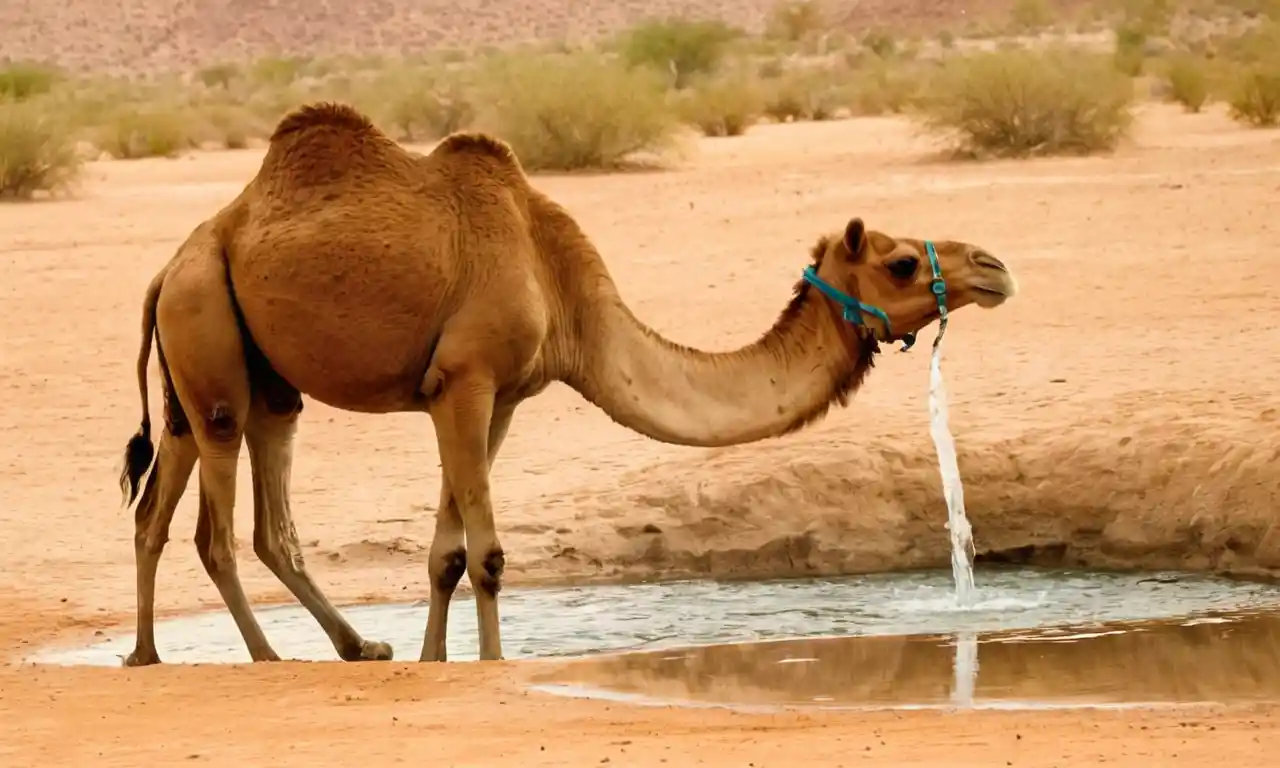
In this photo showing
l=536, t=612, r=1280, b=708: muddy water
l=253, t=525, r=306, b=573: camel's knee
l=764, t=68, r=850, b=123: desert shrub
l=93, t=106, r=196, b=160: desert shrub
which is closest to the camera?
l=536, t=612, r=1280, b=708: muddy water

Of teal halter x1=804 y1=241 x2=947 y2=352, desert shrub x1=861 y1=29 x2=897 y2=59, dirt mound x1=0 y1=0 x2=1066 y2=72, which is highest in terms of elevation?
teal halter x1=804 y1=241 x2=947 y2=352

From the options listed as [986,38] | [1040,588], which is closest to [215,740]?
[1040,588]

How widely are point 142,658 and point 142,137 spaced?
970 inches

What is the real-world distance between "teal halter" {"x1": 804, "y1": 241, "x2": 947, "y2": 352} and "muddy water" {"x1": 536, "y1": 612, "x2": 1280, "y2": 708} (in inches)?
45.5

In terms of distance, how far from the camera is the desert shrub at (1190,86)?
31.4 m

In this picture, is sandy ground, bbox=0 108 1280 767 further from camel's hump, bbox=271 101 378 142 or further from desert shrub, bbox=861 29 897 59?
desert shrub, bbox=861 29 897 59

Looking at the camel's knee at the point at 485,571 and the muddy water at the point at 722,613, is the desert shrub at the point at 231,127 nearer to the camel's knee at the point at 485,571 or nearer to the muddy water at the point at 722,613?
the muddy water at the point at 722,613

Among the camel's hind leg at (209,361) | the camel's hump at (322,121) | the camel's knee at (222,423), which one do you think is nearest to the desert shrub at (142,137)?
the camel's hump at (322,121)

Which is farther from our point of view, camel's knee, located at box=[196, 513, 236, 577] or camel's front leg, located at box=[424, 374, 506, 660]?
camel's knee, located at box=[196, 513, 236, 577]

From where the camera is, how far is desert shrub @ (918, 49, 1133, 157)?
25828mm

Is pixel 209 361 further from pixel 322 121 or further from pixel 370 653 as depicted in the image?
pixel 370 653

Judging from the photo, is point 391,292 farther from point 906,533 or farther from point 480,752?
point 906,533

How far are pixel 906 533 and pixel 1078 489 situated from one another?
82 centimetres

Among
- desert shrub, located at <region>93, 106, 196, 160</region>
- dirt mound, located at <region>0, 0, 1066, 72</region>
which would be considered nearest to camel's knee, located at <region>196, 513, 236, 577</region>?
desert shrub, located at <region>93, 106, 196, 160</region>
